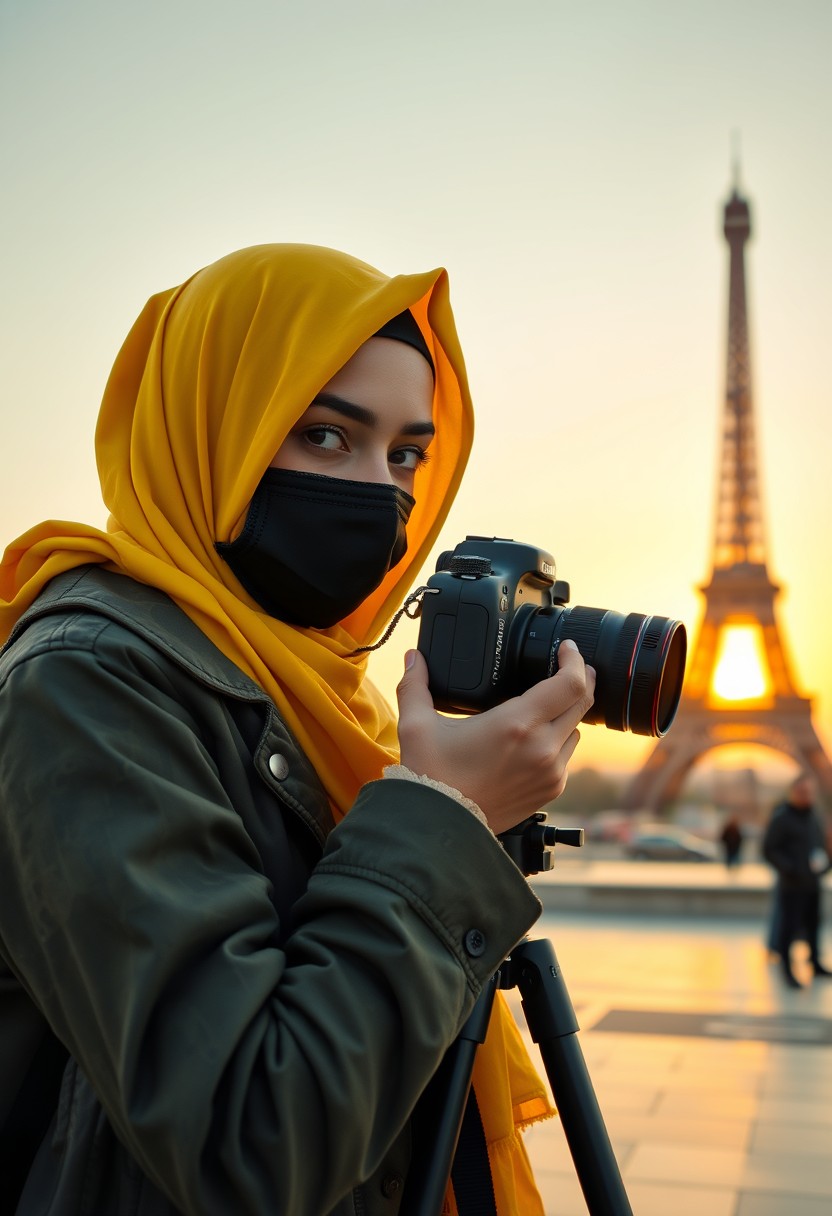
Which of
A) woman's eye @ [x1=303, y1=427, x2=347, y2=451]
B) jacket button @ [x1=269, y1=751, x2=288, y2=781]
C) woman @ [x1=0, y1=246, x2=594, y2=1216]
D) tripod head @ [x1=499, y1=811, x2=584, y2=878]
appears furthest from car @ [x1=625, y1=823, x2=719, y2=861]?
jacket button @ [x1=269, y1=751, x2=288, y2=781]

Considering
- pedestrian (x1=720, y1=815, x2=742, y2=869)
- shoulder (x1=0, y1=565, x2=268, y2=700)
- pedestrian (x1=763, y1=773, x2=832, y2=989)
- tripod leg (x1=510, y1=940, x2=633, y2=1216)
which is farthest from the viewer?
pedestrian (x1=720, y1=815, x2=742, y2=869)

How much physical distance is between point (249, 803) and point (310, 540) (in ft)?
1.36

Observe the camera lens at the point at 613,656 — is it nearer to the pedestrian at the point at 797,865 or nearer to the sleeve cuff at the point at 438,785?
the sleeve cuff at the point at 438,785

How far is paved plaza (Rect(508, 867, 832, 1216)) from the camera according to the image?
14.1 ft

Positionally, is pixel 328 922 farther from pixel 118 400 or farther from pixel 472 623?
pixel 118 400

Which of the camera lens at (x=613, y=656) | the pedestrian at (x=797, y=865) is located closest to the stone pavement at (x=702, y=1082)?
the pedestrian at (x=797, y=865)

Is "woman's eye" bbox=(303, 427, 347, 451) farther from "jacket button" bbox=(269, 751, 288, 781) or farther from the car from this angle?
the car

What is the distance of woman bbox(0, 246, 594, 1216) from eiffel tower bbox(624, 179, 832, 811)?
1270 inches

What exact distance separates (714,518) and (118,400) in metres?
38.0

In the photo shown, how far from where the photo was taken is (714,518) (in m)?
38.1

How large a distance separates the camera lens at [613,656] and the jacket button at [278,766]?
0.39 meters

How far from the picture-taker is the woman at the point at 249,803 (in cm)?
102

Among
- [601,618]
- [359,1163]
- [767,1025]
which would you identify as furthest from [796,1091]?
[359,1163]

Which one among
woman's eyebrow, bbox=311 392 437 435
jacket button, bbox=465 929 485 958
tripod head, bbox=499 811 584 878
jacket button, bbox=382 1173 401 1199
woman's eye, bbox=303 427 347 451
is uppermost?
woman's eyebrow, bbox=311 392 437 435
